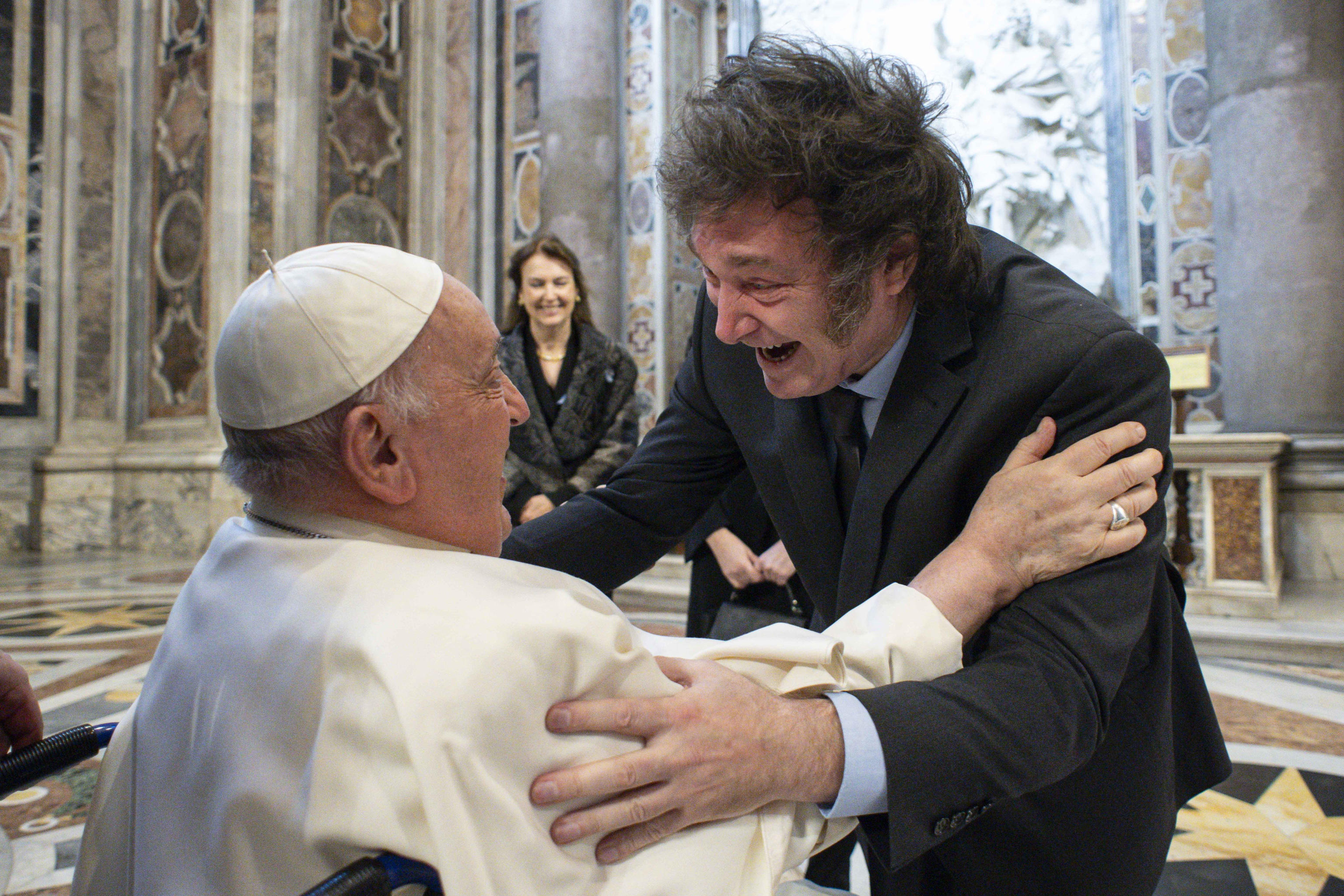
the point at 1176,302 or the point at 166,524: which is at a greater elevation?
the point at 1176,302

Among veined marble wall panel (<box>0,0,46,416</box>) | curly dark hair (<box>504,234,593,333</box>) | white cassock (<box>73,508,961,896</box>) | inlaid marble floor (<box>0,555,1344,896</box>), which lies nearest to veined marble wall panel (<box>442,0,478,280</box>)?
veined marble wall panel (<box>0,0,46,416</box>)

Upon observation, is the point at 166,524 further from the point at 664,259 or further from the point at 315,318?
the point at 315,318

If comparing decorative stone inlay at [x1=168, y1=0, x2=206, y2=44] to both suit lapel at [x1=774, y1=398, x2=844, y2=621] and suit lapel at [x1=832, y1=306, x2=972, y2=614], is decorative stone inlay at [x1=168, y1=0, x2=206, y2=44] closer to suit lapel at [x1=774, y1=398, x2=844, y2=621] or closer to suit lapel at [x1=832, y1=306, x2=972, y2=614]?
suit lapel at [x1=774, y1=398, x2=844, y2=621]

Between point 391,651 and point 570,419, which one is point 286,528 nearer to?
point 391,651

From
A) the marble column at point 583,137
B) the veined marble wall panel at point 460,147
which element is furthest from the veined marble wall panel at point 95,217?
the marble column at point 583,137

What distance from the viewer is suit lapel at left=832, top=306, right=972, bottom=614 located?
1409mm

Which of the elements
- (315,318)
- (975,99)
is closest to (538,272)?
(315,318)

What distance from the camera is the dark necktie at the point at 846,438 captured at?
158cm

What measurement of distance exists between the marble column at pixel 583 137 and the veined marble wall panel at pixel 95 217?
357 centimetres

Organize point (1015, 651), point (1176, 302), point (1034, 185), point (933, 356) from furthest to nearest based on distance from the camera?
point (1034, 185) → point (1176, 302) → point (933, 356) → point (1015, 651)

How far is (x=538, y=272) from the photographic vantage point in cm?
371

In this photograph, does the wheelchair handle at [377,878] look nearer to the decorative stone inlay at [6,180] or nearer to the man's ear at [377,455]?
the man's ear at [377,455]

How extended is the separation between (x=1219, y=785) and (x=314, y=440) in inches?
98.3

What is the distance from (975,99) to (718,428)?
6.47 m
